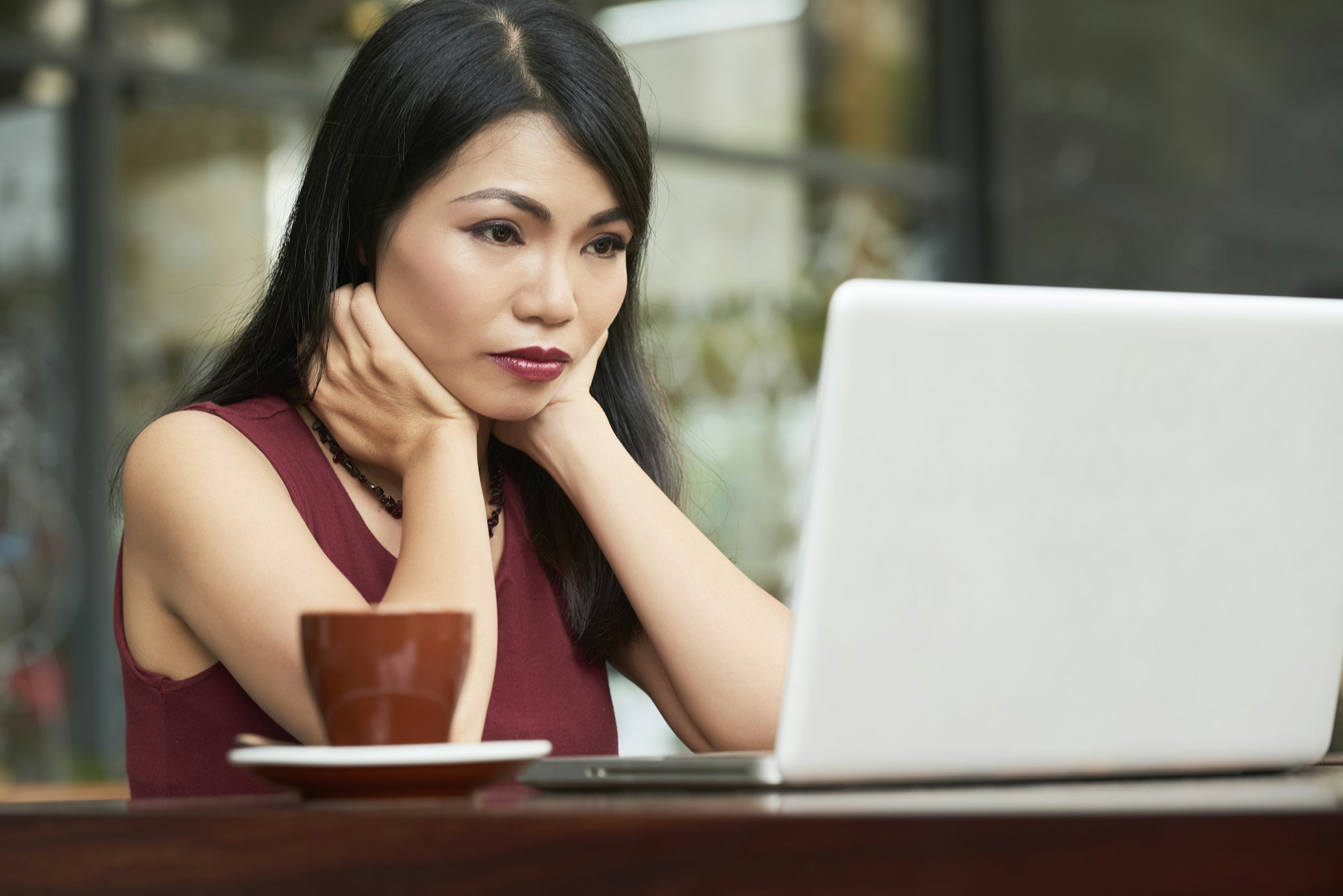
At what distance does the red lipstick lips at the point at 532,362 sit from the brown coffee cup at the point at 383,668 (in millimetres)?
633

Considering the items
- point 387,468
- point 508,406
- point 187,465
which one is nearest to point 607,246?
point 508,406

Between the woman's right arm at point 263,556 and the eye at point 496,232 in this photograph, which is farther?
the eye at point 496,232

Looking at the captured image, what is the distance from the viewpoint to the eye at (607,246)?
1428 millimetres

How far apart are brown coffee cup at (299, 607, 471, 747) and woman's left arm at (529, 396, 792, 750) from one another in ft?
1.78

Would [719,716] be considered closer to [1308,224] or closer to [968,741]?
[968,741]

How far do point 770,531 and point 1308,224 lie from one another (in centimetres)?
194

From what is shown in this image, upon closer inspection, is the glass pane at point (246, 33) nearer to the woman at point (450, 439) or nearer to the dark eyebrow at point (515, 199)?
the woman at point (450, 439)

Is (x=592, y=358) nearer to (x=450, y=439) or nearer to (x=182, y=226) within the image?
(x=450, y=439)

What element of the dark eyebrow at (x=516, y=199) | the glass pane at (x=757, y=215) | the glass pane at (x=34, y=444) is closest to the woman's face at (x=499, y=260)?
the dark eyebrow at (x=516, y=199)

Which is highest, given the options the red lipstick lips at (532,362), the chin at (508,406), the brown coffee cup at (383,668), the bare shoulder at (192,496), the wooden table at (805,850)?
the red lipstick lips at (532,362)

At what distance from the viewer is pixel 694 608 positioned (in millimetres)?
1293

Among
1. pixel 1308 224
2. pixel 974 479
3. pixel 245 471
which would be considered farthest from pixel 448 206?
pixel 1308 224

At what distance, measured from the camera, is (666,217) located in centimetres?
448

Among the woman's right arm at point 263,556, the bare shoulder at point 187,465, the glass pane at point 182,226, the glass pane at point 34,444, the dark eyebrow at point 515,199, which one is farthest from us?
the glass pane at point 182,226
